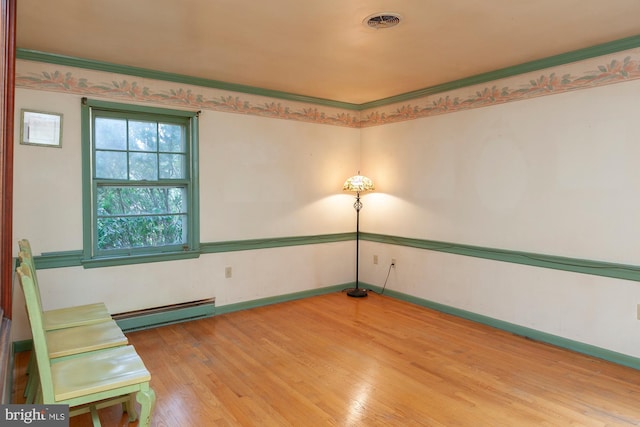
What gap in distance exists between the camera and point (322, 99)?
4977 millimetres

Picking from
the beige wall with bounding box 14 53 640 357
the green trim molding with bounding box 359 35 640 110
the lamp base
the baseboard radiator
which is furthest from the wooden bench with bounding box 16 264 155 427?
the green trim molding with bounding box 359 35 640 110

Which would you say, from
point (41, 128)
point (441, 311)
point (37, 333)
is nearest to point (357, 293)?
point (441, 311)

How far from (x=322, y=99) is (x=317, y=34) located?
Result: 2.07m

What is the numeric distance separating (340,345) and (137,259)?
6.72ft

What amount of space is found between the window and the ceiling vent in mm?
2102

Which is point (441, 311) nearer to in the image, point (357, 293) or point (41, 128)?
point (357, 293)

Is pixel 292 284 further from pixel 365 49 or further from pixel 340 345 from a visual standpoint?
pixel 365 49

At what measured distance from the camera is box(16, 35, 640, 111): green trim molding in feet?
10.4

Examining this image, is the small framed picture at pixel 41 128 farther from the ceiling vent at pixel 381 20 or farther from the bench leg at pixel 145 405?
the ceiling vent at pixel 381 20

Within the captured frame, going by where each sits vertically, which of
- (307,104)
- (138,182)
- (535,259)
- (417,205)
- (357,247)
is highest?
(307,104)

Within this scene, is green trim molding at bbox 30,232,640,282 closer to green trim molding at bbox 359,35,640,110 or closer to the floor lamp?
the floor lamp

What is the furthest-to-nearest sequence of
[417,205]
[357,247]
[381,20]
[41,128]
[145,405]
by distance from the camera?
[357,247] < [417,205] < [41,128] < [381,20] < [145,405]

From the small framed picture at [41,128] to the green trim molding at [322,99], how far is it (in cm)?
44

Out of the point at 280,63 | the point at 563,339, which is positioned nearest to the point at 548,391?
the point at 563,339
